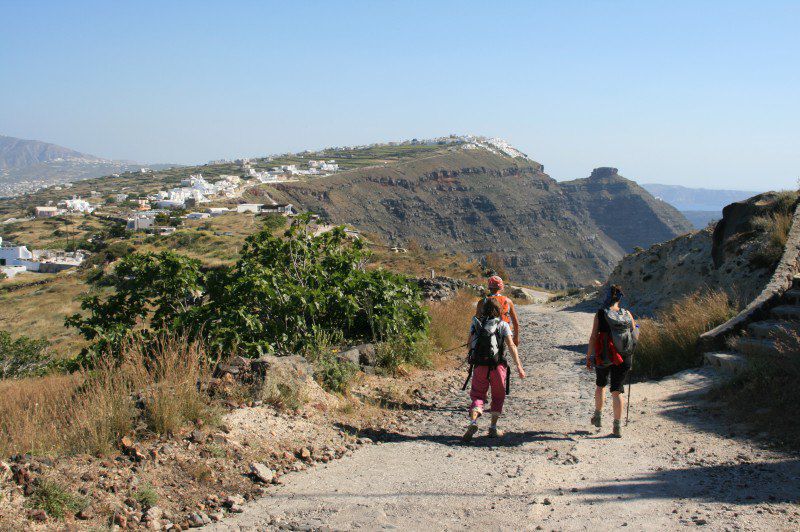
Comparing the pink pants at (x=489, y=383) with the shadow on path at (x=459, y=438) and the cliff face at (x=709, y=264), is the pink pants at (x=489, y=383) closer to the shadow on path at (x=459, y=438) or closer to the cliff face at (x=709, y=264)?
the shadow on path at (x=459, y=438)

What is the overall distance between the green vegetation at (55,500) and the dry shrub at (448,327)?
243 inches

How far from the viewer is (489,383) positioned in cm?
618

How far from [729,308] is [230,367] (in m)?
7.19

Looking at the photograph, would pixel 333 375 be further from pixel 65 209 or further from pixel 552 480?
pixel 65 209

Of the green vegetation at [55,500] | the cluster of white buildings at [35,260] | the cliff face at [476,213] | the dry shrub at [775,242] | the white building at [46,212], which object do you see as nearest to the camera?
the green vegetation at [55,500]

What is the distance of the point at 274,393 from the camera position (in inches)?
239

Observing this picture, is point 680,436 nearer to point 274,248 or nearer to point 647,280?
point 274,248

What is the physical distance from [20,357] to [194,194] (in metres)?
100

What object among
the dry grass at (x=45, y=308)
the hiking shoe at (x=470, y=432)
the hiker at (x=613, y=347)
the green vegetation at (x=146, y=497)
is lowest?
the dry grass at (x=45, y=308)

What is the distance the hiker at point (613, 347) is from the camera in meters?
6.12

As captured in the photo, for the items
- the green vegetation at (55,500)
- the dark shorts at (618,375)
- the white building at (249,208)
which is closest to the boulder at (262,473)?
the green vegetation at (55,500)

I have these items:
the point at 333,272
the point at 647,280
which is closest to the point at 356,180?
the point at 647,280

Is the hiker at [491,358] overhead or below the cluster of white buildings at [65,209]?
below

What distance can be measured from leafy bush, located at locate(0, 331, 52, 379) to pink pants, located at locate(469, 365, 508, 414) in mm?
11828
